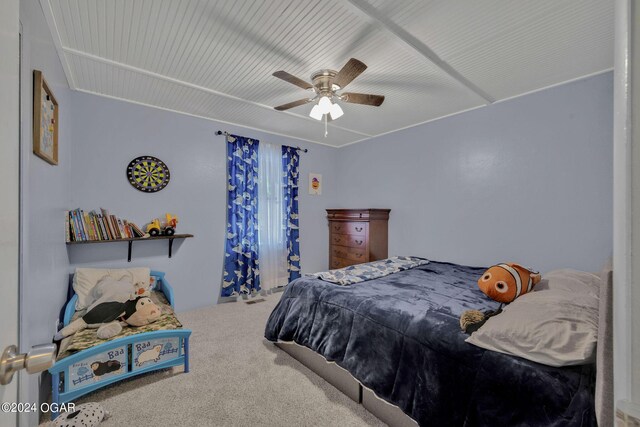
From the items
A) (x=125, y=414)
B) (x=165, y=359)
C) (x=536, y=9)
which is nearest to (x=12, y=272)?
(x=125, y=414)

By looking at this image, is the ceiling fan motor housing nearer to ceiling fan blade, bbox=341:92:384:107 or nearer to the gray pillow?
ceiling fan blade, bbox=341:92:384:107

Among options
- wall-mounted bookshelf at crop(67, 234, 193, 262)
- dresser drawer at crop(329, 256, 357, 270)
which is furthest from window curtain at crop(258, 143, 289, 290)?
wall-mounted bookshelf at crop(67, 234, 193, 262)

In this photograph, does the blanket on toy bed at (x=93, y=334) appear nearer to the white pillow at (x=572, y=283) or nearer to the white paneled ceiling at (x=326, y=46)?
the white paneled ceiling at (x=326, y=46)

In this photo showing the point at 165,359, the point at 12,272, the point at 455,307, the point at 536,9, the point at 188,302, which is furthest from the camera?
the point at 188,302

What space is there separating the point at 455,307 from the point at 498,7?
188 cm

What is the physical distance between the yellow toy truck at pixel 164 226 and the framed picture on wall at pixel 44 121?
131 centimetres

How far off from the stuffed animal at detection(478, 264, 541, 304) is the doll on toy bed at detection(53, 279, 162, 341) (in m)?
2.57

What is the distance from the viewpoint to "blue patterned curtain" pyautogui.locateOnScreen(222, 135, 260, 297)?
12.3 ft

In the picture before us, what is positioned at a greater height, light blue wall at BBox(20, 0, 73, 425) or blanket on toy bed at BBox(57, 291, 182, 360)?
light blue wall at BBox(20, 0, 73, 425)

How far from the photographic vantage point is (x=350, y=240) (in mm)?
4227

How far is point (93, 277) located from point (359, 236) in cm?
319

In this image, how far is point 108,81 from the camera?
258cm

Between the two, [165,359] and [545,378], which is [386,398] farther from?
[165,359]

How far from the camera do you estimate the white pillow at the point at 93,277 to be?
8.18ft
